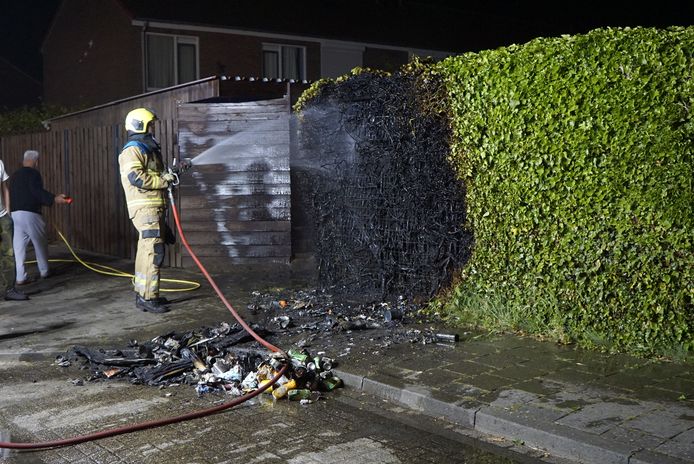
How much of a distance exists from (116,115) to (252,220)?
383 centimetres

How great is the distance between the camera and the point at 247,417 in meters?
5.23

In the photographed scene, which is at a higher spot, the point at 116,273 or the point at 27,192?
the point at 27,192

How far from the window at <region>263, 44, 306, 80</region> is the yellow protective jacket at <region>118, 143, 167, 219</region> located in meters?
14.7

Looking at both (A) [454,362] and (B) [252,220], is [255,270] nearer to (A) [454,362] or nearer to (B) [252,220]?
(B) [252,220]

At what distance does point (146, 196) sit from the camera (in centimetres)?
851

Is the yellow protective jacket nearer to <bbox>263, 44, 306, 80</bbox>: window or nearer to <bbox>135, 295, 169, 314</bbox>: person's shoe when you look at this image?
<bbox>135, 295, 169, 314</bbox>: person's shoe

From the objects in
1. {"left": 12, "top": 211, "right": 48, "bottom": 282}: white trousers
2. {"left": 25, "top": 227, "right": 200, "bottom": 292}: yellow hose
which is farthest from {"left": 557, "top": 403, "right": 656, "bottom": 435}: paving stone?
{"left": 12, "top": 211, "right": 48, "bottom": 282}: white trousers

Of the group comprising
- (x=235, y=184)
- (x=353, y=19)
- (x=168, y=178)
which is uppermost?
(x=353, y=19)

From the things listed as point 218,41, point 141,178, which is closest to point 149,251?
point 141,178

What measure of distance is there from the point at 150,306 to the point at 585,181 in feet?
16.5

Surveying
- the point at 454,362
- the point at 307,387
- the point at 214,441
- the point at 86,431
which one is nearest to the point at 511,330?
the point at 454,362

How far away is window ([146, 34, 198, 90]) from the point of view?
70.2 ft

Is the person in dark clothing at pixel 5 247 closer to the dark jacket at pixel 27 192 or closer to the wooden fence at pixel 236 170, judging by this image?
the dark jacket at pixel 27 192

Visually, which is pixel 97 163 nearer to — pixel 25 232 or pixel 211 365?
pixel 25 232
